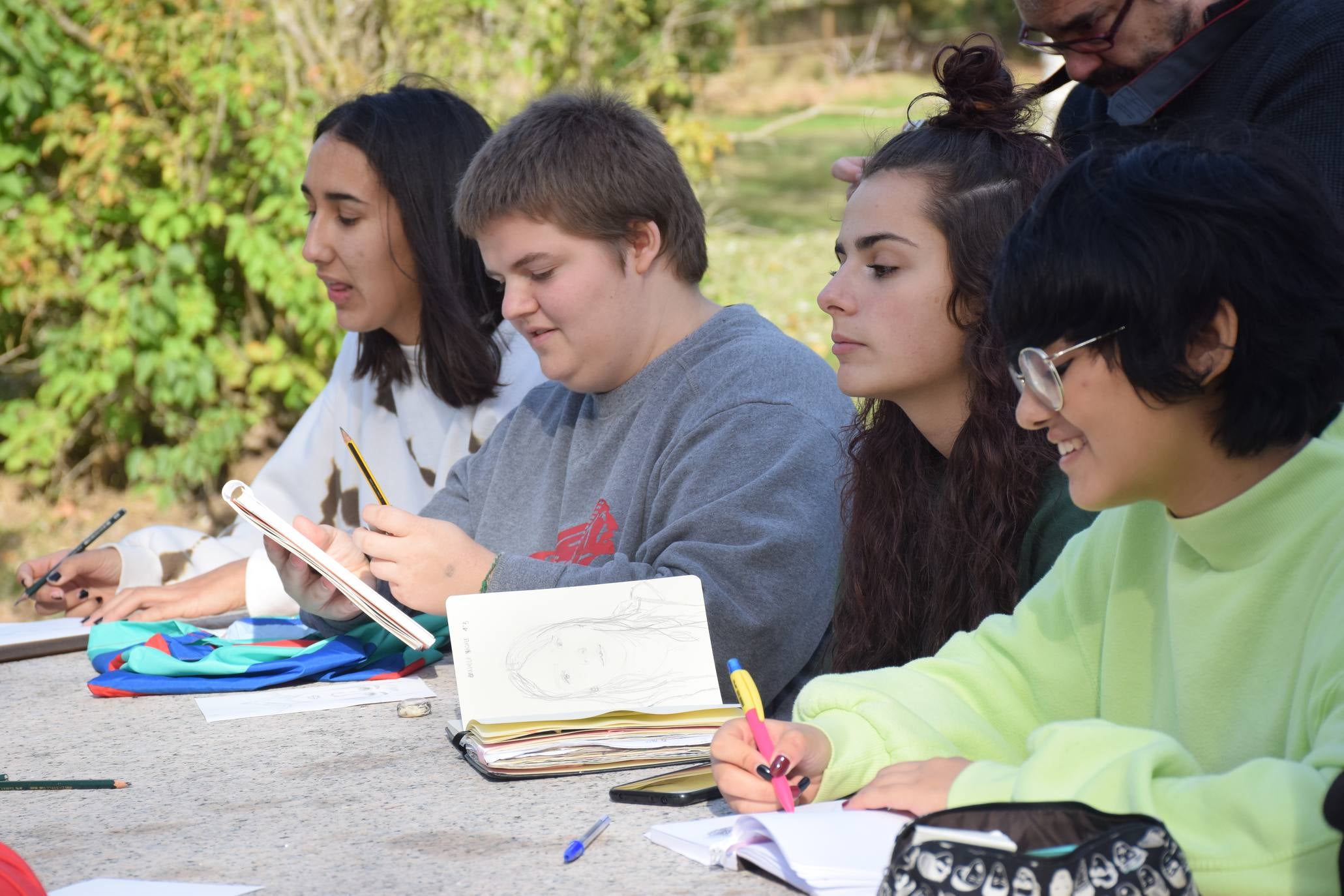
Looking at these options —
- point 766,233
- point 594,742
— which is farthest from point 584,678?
point 766,233

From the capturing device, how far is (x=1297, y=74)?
260cm

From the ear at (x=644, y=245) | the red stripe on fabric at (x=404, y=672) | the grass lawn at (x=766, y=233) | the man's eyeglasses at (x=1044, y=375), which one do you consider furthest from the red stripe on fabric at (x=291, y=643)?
the man's eyeglasses at (x=1044, y=375)

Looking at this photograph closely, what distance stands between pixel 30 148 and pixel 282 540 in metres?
4.42

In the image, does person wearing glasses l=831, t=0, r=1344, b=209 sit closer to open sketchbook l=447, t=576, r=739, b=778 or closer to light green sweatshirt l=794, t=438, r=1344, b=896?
open sketchbook l=447, t=576, r=739, b=778

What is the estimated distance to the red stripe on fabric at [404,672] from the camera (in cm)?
251

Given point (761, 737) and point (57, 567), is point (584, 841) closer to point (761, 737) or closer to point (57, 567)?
point (761, 737)

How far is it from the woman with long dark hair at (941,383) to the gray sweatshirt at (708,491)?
4.2 inches

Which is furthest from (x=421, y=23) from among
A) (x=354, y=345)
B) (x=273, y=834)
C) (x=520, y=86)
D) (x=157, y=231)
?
(x=273, y=834)

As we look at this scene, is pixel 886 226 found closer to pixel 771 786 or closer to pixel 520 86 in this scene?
pixel 771 786

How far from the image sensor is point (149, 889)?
1475mm

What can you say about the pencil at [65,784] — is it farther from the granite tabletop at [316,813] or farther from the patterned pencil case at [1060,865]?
the patterned pencil case at [1060,865]

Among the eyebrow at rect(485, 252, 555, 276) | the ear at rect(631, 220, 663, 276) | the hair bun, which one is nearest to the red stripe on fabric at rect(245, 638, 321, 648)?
the eyebrow at rect(485, 252, 555, 276)

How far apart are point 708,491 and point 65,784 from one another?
40.7 inches

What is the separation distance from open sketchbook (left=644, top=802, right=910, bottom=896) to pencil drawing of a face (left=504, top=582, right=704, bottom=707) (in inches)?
18.2
